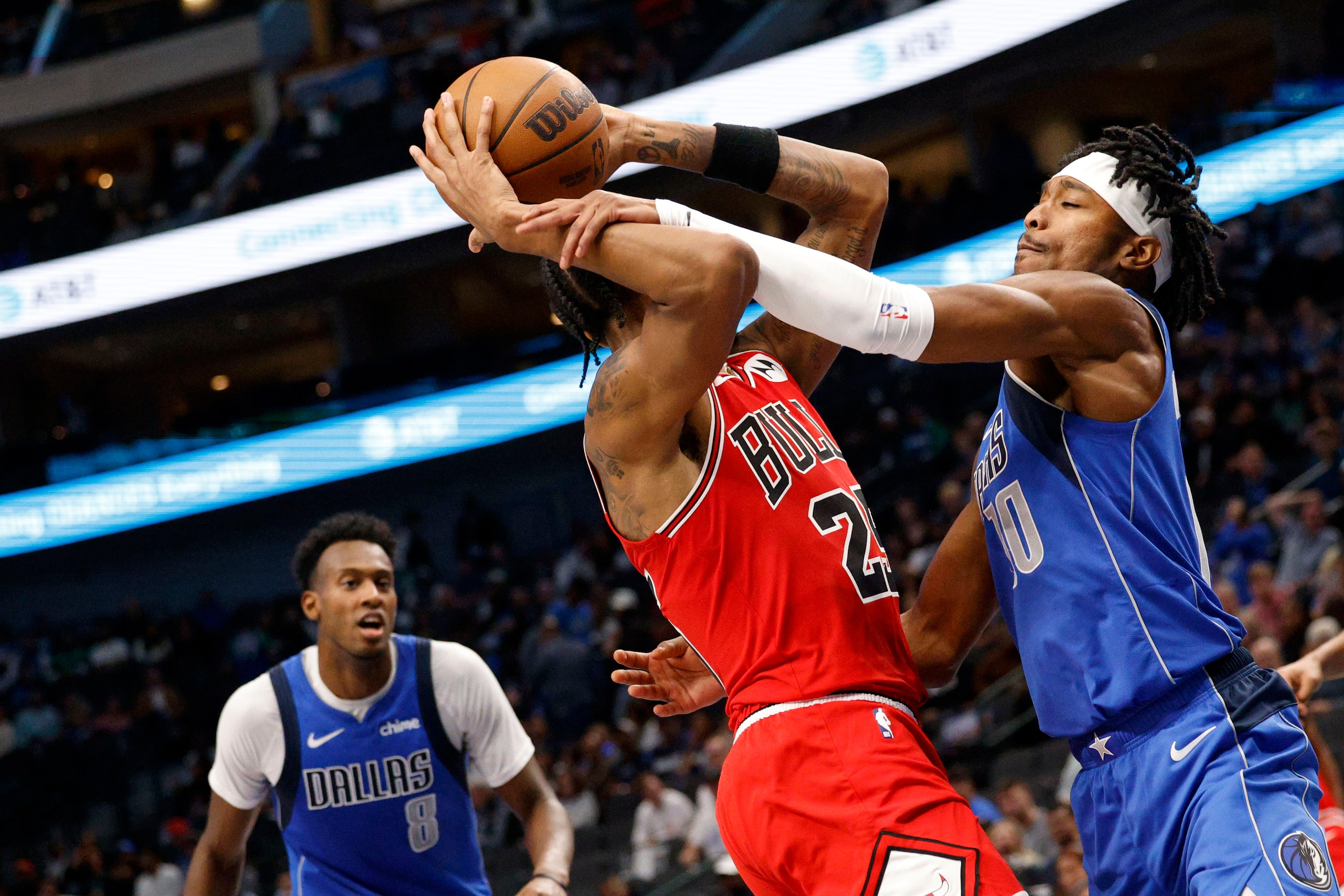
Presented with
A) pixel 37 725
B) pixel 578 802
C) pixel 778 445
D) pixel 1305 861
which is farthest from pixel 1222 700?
pixel 37 725

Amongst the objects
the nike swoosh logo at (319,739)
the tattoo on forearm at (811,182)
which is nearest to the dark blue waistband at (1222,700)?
the tattoo on forearm at (811,182)

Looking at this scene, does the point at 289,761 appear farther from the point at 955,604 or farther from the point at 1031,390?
the point at 1031,390

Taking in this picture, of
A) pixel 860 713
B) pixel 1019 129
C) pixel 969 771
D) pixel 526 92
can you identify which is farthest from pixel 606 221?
pixel 1019 129

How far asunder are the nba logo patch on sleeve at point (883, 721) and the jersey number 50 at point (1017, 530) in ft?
1.60

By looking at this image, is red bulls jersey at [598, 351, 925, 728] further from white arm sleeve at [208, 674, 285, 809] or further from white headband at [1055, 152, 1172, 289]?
white arm sleeve at [208, 674, 285, 809]

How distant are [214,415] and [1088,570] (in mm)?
17429

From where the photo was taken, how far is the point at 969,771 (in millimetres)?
8516

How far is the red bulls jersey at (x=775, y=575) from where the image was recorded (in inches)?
107

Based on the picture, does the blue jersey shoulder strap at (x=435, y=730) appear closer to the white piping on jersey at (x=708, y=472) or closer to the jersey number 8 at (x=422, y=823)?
the jersey number 8 at (x=422, y=823)

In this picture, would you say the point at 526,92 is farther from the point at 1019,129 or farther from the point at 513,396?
the point at 1019,129

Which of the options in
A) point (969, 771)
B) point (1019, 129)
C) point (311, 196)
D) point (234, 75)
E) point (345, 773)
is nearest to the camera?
point (345, 773)

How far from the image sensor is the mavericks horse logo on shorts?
245cm

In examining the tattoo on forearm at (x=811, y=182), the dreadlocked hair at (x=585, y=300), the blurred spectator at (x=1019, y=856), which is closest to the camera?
the dreadlocked hair at (x=585, y=300)

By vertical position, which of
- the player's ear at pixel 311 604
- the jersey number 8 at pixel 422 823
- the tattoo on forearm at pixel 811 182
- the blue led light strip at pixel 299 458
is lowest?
the jersey number 8 at pixel 422 823
